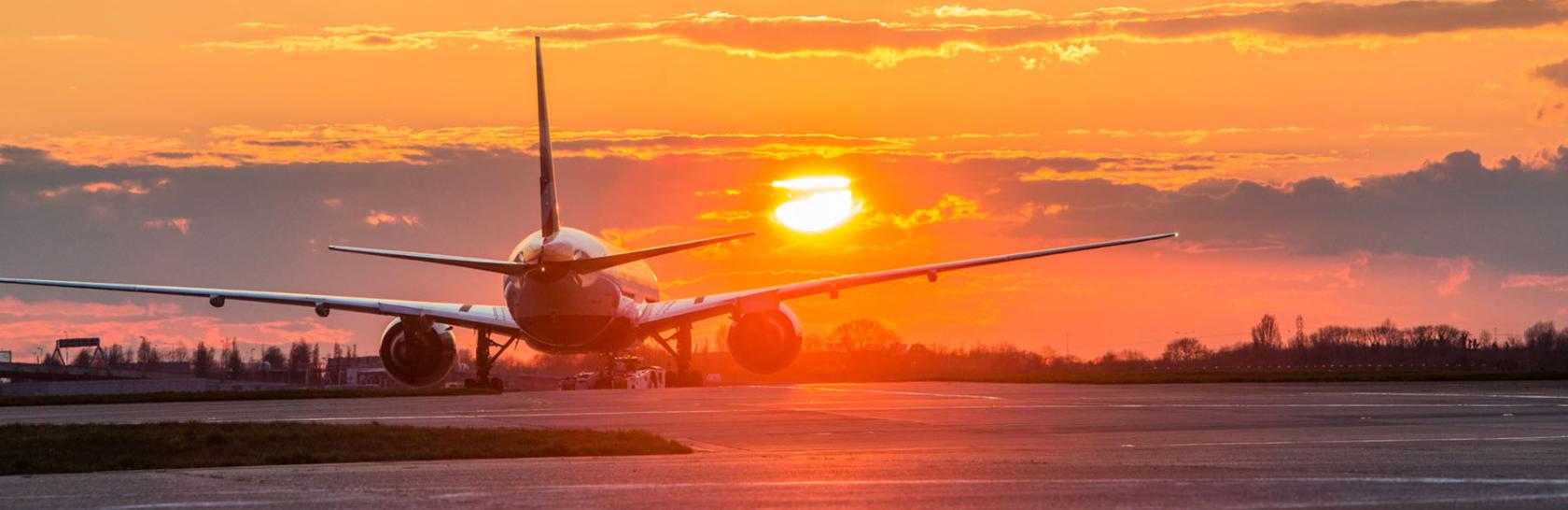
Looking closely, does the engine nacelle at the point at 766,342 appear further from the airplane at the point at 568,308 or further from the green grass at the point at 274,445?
the green grass at the point at 274,445

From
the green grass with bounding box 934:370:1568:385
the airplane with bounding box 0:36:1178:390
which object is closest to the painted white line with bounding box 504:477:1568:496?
the airplane with bounding box 0:36:1178:390

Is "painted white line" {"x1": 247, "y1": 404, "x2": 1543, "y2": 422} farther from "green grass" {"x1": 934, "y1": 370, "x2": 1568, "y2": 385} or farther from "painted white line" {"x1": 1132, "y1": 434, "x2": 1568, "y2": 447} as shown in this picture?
"green grass" {"x1": 934, "y1": 370, "x2": 1568, "y2": 385}

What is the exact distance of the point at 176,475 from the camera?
18125 millimetres

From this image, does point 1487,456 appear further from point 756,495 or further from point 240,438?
point 240,438

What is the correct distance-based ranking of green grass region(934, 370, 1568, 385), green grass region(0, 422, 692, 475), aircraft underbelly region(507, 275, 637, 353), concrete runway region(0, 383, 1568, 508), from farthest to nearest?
1. green grass region(934, 370, 1568, 385)
2. aircraft underbelly region(507, 275, 637, 353)
3. green grass region(0, 422, 692, 475)
4. concrete runway region(0, 383, 1568, 508)

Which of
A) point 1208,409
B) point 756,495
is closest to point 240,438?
point 756,495

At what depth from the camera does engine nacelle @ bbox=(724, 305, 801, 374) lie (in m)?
55.2

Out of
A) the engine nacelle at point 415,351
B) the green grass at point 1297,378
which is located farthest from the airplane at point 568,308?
the green grass at point 1297,378

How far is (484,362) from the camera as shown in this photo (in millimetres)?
56688

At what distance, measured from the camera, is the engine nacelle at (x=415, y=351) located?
54.5 m

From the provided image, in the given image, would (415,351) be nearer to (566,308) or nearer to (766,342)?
(566,308)

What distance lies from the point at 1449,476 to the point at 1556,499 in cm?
201

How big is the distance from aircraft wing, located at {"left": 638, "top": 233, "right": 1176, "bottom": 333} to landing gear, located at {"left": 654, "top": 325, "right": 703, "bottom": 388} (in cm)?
69

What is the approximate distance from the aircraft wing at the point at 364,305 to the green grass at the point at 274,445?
80.5 ft
